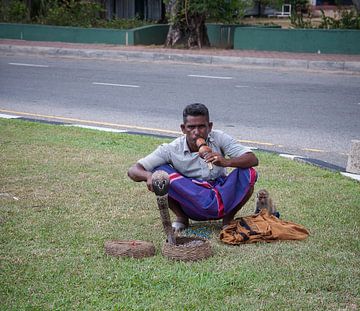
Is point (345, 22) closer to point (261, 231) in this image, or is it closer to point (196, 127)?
point (196, 127)

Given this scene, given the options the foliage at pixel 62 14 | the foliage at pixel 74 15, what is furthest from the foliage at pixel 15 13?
the foliage at pixel 74 15

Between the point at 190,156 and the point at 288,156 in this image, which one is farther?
the point at 288,156

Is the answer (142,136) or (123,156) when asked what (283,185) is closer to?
(123,156)

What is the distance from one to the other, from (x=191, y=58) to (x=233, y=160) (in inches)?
566

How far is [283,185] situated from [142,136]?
2611 millimetres

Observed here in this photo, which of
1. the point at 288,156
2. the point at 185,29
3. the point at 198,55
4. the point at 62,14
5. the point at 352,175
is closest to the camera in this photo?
the point at 352,175

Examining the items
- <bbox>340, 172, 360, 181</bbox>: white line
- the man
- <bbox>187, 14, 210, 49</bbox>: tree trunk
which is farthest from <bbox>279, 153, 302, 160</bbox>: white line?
<bbox>187, 14, 210, 49</bbox>: tree trunk

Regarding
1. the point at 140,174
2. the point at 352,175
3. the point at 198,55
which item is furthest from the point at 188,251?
the point at 198,55

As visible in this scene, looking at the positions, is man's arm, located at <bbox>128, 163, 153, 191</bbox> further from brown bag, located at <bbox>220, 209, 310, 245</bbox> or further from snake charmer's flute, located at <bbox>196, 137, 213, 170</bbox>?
brown bag, located at <bbox>220, 209, 310, 245</bbox>

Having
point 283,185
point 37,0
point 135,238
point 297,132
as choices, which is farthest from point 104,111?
point 37,0

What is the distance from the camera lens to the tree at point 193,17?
20.4 m

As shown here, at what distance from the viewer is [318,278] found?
426 cm

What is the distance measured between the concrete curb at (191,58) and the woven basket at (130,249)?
12994 millimetres

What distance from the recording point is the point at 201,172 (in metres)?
5.28
